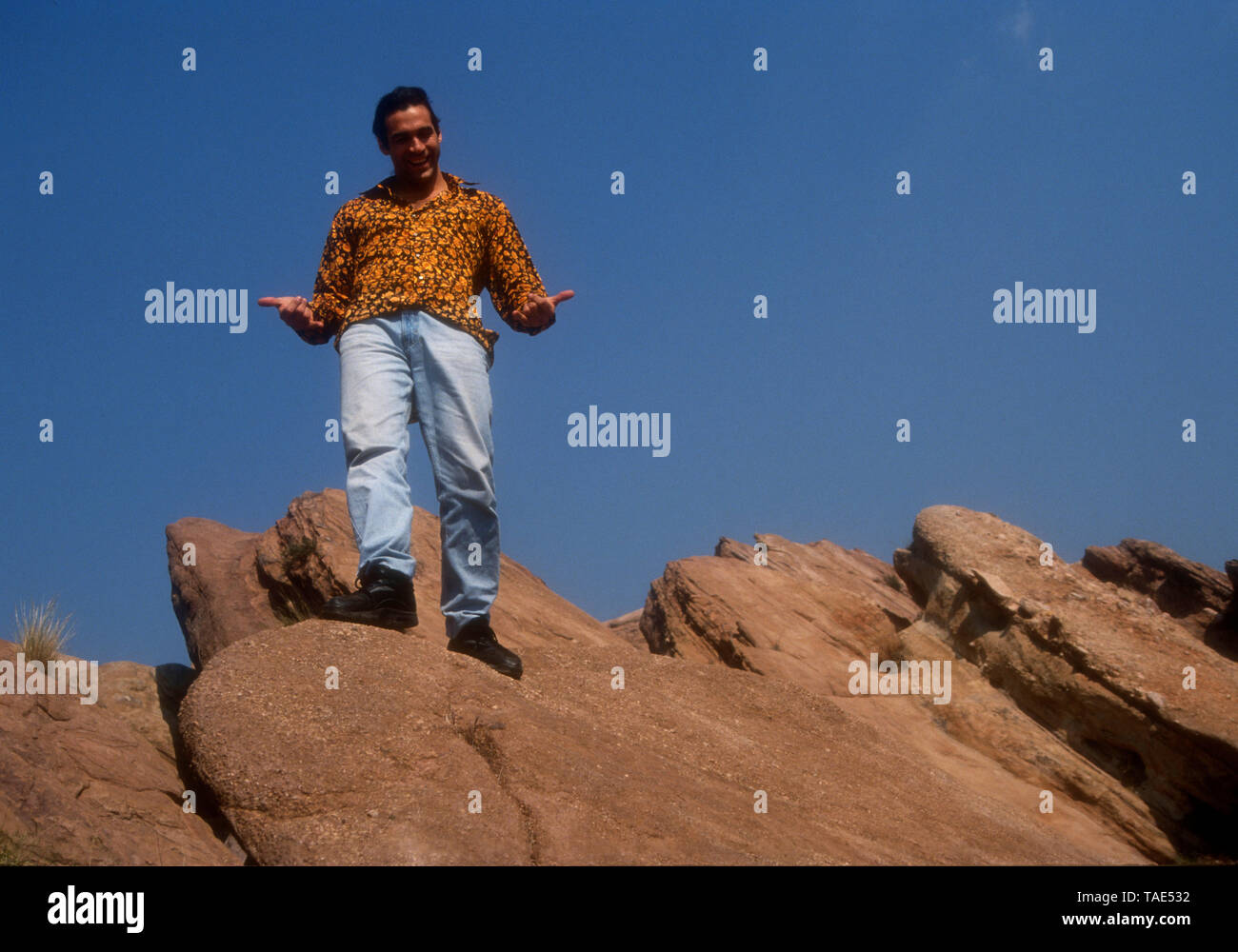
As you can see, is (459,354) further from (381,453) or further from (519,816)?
(519,816)

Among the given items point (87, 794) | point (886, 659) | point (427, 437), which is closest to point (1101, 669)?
point (886, 659)

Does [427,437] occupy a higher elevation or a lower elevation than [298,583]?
higher

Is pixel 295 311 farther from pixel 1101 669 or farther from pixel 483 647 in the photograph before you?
pixel 1101 669

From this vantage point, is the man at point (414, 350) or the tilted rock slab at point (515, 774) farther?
the man at point (414, 350)

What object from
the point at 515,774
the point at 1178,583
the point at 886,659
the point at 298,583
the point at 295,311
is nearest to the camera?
the point at 515,774

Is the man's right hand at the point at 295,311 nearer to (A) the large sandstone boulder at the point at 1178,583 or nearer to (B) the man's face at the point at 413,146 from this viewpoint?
(B) the man's face at the point at 413,146

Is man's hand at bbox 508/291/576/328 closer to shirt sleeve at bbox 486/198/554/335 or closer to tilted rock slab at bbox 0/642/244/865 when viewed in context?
shirt sleeve at bbox 486/198/554/335

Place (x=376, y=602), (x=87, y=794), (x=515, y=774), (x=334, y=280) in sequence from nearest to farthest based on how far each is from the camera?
(x=515, y=774), (x=87, y=794), (x=376, y=602), (x=334, y=280)

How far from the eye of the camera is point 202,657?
8.84 meters

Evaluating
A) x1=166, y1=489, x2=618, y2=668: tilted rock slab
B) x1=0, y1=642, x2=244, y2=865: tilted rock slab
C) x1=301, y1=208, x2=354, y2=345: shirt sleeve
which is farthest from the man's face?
x1=0, y1=642, x2=244, y2=865: tilted rock slab

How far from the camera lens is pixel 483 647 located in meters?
5.62

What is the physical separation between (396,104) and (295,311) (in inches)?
49.9

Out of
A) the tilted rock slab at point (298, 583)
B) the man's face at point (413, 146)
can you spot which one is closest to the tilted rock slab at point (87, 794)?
the tilted rock slab at point (298, 583)

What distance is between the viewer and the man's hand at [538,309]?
5.67 metres
